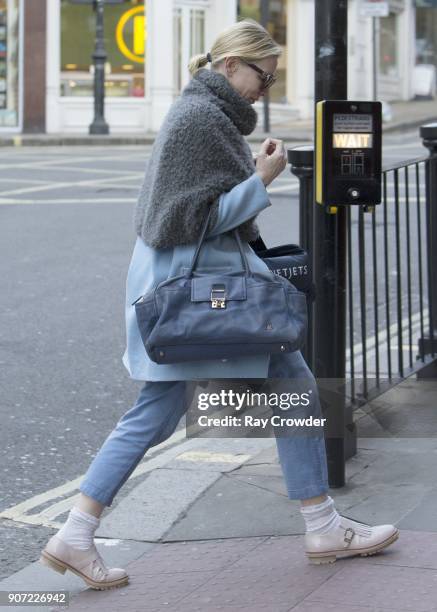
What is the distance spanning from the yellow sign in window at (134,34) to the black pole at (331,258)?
24.4 m

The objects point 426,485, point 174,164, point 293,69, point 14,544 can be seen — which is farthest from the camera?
point 293,69

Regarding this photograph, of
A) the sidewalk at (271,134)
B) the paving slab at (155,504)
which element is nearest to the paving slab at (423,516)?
the paving slab at (155,504)

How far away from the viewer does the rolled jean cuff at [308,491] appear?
4.13 m

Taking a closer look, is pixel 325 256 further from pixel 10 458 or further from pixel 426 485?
pixel 10 458

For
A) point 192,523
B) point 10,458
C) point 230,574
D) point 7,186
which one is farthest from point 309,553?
point 7,186

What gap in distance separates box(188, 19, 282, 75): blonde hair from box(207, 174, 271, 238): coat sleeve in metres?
0.38

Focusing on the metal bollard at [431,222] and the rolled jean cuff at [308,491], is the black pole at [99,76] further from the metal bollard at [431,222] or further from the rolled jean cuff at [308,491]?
the rolled jean cuff at [308,491]

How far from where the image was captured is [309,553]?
13.6 feet

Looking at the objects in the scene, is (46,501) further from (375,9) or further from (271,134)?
(375,9)

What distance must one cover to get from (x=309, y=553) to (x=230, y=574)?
271 mm

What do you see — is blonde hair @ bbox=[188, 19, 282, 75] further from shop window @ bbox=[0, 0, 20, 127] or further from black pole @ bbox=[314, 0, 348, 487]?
shop window @ bbox=[0, 0, 20, 127]

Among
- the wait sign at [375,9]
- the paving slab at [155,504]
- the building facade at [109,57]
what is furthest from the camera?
the building facade at [109,57]

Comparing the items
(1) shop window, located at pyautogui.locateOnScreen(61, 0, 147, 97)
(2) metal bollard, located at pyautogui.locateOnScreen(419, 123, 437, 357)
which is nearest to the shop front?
(1) shop window, located at pyautogui.locateOnScreen(61, 0, 147, 97)

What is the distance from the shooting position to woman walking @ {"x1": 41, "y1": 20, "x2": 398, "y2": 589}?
12.6 feet
